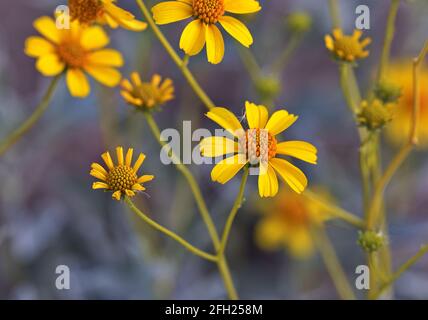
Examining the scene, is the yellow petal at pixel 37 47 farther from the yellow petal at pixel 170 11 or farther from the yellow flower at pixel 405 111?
the yellow flower at pixel 405 111

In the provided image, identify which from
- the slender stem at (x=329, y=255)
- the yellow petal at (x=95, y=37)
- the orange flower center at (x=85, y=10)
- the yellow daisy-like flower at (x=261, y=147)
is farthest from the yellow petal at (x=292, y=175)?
the slender stem at (x=329, y=255)

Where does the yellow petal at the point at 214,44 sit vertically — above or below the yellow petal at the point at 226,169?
above

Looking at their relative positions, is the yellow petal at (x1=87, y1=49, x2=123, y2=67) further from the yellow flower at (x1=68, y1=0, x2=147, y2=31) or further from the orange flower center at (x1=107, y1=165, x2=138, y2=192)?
the orange flower center at (x1=107, y1=165, x2=138, y2=192)

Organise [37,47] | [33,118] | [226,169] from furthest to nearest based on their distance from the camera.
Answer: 1. [37,47]
2. [33,118]
3. [226,169]

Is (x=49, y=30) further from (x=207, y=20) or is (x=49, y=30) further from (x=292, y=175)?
(x=292, y=175)

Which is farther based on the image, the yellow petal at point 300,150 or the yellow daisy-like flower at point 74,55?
the yellow daisy-like flower at point 74,55

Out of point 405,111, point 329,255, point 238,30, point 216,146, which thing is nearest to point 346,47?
point 238,30
